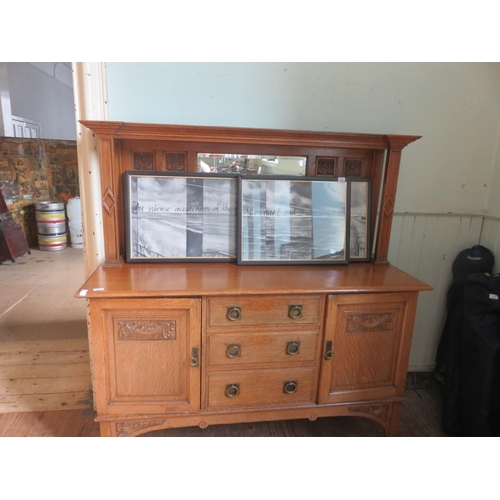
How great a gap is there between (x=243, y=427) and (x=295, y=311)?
0.78 metres

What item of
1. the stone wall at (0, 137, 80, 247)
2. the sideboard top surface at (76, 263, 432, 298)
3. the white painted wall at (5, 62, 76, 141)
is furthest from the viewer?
the white painted wall at (5, 62, 76, 141)

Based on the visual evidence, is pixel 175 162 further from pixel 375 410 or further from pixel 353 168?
pixel 375 410

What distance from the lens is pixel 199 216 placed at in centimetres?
159

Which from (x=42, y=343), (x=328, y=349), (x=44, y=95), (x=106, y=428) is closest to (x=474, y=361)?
(x=328, y=349)

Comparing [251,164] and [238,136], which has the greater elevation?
[238,136]

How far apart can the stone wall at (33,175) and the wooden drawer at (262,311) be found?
449 centimetres

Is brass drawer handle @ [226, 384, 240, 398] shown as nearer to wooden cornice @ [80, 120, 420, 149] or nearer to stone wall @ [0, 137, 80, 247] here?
wooden cornice @ [80, 120, 420, 149]

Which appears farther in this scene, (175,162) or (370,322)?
(175,162)

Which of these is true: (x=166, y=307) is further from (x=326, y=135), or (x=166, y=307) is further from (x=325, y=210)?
(x=326, y=135)

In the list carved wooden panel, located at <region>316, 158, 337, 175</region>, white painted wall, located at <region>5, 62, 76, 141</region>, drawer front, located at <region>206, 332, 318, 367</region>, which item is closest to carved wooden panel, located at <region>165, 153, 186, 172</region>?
carved wooden panel, located at <region>316, 158, 337, 175</region>

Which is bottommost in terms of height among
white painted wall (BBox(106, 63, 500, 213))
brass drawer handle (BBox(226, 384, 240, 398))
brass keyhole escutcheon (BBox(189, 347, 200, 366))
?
brass drawer handle (BBox(226, 384, 240, 398))

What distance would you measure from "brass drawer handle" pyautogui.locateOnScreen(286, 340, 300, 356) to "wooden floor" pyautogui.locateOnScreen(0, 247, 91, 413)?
47.1 inches

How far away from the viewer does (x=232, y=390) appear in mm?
1409

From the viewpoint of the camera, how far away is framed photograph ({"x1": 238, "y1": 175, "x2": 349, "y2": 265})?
1591mm
